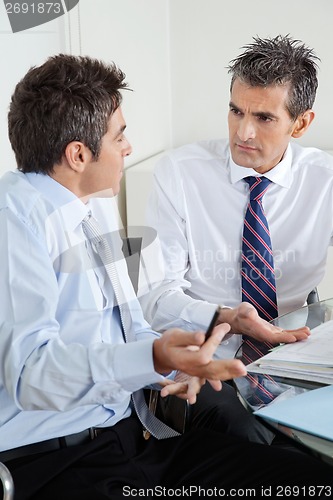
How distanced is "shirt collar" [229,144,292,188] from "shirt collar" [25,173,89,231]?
89 cm

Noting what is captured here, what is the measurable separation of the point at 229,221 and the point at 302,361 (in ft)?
2.89

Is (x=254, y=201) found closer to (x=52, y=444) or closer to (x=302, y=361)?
(x=302, y=361)

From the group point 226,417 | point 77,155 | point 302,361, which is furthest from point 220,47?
point 302,361

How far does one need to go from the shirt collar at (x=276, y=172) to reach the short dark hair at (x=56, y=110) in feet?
A: 2.79

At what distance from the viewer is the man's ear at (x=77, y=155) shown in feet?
4.92

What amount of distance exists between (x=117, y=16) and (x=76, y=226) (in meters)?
2.50

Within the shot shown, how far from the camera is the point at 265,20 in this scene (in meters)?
4.44

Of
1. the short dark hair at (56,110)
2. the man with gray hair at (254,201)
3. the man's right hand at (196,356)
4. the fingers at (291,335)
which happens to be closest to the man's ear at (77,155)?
the short dark hair at (56,110)

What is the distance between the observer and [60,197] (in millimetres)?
1490

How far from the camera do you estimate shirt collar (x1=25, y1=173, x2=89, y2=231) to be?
4.86 feet

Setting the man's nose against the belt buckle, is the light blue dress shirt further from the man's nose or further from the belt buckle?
the man's nose

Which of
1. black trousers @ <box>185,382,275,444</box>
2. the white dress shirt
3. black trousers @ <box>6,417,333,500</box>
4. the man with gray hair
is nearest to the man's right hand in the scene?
black trousers @ <box>6,417,333,500</box>

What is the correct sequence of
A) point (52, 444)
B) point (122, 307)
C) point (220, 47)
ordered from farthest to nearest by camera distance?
1. point (220, 47)
2. point (122, 307)
3. point (52, 444)

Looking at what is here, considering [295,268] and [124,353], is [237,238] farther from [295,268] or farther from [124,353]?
[124,353]
